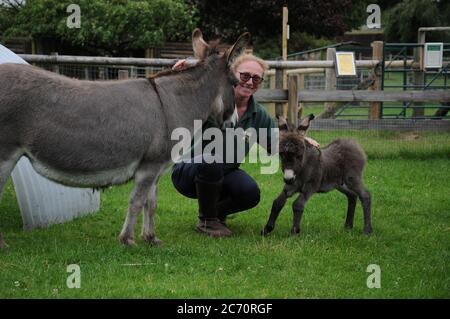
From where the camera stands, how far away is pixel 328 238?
18.6 feet

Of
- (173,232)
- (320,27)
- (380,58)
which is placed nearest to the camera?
(173,232)

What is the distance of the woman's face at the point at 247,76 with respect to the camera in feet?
18.8

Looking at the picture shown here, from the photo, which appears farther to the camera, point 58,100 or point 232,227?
point 232,227

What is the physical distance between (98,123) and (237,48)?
4.41 feet

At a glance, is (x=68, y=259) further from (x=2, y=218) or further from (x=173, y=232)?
(x=2, y=218)

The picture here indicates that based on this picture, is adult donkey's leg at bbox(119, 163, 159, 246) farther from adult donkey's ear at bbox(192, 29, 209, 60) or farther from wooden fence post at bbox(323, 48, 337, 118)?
wooden fence post at bbox(323, 48, 337, 118)

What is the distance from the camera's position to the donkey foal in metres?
5.53

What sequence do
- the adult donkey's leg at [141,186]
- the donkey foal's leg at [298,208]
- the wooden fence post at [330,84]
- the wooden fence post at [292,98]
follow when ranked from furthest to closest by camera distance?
1. the wooden fence post at [330,84]
2. the wooden fence post at [292,98]
3. the donkey foal's leg at [298,208]
4. the adult donkey's leg at [141,186]

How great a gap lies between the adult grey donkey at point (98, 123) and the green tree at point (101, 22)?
10.7 meters

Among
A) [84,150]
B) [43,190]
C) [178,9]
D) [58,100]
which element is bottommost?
[43,190]

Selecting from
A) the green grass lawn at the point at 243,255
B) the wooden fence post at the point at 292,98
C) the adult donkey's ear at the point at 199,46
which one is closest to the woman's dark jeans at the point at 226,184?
the green grass lawn at the point at 243,255

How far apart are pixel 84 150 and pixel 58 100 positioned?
0.44 metres

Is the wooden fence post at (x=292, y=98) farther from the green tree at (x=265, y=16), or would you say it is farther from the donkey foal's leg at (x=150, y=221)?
the green tree at (x=265, y=16)

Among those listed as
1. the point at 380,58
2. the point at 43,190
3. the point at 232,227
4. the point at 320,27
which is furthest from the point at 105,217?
the point at 320,27
